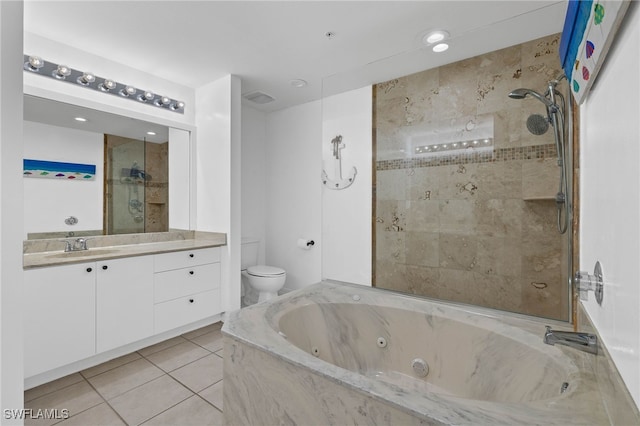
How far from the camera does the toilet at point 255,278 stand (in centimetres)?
304

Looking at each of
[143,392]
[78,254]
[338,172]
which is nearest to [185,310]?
[143,392]

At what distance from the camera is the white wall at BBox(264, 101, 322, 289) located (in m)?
3.49

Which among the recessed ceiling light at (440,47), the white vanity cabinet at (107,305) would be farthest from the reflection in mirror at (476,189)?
the white vanity cabinet at (107,305)

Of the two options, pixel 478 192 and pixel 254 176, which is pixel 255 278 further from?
pixel 478 192

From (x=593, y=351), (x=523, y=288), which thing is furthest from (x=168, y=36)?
(x=523, y=288)

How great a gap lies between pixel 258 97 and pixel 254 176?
963 mm

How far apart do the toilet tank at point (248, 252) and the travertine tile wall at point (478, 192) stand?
1.61 meters

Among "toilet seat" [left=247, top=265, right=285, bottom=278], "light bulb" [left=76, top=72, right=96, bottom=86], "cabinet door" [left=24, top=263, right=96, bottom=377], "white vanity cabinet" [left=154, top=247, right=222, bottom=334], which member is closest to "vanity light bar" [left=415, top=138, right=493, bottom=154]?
"toilet seat" [left=247, top=265, right=285, bottom=278]

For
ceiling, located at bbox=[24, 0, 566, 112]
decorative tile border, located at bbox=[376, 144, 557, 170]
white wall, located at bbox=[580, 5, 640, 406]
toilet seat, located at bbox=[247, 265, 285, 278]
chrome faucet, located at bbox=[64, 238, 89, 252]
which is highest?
ceiling, located at bbox=[24, 0, 566, 112]

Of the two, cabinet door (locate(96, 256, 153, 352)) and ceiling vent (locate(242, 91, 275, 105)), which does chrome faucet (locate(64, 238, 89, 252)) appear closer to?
cabinet door (locate(96, 256, 153, 352))

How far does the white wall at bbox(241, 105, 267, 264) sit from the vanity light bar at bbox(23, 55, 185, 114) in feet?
2.81

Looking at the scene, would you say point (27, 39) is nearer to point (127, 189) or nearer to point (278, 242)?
point (127, 189)

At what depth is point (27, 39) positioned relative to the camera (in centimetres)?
211

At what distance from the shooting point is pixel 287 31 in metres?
2.14
